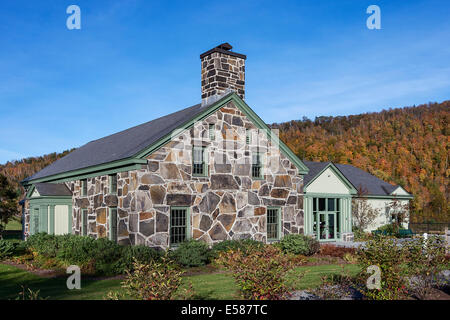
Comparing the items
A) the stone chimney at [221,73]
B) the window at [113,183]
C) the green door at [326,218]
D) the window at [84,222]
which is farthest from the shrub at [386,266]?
the green door at [326,218]

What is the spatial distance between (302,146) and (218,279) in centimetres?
6565

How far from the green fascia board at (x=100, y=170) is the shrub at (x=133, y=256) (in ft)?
10.9

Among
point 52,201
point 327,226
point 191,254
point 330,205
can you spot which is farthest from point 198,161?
point 330,205

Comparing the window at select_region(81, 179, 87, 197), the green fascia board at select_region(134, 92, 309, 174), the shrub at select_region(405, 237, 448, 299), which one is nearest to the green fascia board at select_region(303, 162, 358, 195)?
the green fascia board at select_region(134, 92, 309, 174)

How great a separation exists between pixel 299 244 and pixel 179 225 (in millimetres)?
5998

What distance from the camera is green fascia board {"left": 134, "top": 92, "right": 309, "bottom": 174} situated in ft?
59.4

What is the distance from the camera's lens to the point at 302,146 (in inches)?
3063

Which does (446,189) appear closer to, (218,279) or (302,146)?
(302,146)

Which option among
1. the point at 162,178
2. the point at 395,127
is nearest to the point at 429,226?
the point at 162,178

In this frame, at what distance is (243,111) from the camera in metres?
21.4

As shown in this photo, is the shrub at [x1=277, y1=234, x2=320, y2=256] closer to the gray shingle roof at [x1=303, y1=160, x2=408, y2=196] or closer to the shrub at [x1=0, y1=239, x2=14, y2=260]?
the shrub at [x1=0, y1=239, x2=14, y2=260]

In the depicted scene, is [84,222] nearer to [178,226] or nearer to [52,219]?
[52,219]

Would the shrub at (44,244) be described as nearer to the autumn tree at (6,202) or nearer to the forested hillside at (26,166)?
the autumn tree at (6,202)
